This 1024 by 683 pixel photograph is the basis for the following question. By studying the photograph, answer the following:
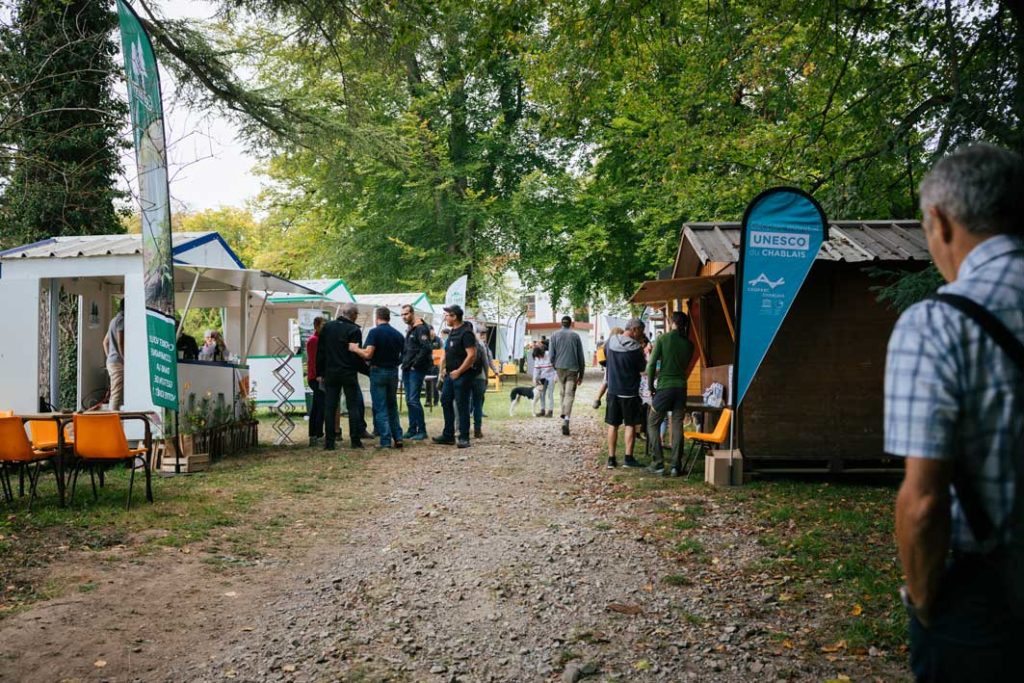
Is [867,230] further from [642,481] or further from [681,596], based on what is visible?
[681,596]

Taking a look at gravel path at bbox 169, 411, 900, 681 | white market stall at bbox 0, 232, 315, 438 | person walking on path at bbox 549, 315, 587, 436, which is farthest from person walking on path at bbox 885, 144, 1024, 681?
person walking on path at bbox 549, 315, 587, 436

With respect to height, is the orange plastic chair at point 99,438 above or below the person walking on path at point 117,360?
below

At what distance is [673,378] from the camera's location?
10.4 m

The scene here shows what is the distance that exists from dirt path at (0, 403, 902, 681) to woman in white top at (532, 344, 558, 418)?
11721 millimetres

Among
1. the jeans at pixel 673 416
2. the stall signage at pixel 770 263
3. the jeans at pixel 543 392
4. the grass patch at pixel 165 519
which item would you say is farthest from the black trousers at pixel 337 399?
the jeans at pixel 543 392

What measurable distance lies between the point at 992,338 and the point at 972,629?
1.94 ft

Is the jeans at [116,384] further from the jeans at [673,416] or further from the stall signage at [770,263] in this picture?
the stall signage at [770,263]

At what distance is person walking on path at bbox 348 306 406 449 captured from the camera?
13.0m

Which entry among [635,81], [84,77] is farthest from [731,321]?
[84,77]

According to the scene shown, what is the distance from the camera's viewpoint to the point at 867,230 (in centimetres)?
1058

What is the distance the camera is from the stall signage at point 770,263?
341 inches

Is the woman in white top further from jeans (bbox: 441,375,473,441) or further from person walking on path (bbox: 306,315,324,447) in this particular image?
person walking on path (bbox: 306,315,324,447)

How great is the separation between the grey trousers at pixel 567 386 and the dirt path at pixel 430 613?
7.50m

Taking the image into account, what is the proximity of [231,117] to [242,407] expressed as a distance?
486cm
